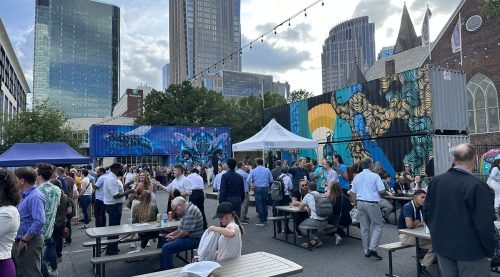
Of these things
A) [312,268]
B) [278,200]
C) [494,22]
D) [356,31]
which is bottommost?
[312,268]

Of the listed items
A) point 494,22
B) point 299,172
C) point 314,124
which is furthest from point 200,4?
point 494,22

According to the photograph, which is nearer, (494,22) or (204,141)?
(494,22)

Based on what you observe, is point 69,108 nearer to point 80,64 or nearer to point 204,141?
point 80,64

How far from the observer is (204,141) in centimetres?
3027

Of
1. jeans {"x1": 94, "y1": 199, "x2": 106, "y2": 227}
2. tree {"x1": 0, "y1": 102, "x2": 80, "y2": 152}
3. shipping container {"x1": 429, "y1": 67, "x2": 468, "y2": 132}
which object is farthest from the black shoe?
tree {"x1": 0, "y1": 102, "x2": 80, "y2": 152}

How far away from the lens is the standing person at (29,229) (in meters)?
4.23

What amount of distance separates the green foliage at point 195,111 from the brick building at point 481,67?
21339 mm

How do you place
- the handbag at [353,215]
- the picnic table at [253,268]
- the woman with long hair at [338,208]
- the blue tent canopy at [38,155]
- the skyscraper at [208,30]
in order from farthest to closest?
the skyscraper at [208,30], the blue tent canopy at [38,155], the handbag at [353,215], the woman with long hair at [338,208], the picnic table at [253,268]

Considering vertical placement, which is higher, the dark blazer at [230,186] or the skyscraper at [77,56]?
the skyscraper at [77,56]

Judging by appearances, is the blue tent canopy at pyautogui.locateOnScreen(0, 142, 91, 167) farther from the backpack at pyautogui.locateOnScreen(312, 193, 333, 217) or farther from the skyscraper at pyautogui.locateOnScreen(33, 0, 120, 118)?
the skyscraper at pyautogui.locateOnScreen(33, 0, 120, 118)

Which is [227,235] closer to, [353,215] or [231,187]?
[231,187]

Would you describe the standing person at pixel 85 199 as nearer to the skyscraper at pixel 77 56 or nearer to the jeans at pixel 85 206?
the jeans at pixel 85 206

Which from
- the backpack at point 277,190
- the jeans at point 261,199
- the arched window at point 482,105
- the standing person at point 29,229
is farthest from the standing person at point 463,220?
the arched window at point 482,105

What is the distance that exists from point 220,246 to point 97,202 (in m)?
5.80
